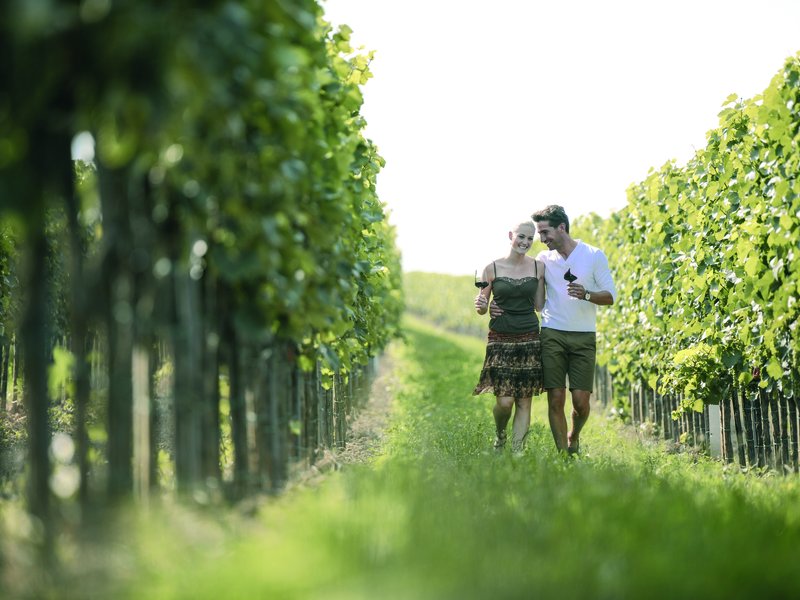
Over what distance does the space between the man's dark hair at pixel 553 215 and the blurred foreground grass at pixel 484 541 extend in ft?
8.01

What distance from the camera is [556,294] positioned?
24.2 ft

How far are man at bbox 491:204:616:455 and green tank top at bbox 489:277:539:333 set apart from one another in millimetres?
88

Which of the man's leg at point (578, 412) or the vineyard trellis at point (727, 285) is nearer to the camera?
the vineyard trellis at point (727, 285)

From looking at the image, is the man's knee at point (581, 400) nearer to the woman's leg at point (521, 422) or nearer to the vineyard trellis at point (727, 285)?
the woman's leg at point (521, 422)

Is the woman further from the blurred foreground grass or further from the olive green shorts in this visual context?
the blurred foreground grass

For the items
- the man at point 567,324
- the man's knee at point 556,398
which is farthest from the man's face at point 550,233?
the man's knee at point 556,398

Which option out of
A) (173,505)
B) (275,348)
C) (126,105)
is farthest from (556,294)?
(126,105)

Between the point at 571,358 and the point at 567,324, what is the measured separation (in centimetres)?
29

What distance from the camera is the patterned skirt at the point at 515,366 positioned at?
732cm

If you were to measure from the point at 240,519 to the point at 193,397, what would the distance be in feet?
1.93

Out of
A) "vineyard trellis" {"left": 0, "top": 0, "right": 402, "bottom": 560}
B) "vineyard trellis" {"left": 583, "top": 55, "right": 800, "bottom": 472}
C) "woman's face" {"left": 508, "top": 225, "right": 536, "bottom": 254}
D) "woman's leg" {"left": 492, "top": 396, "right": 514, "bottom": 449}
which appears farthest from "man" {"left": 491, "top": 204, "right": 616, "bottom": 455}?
"vineyard trellis" {"left": 0, "top": 0, "right": 402, "bottom": 560}

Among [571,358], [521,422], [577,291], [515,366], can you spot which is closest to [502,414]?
[521,422]

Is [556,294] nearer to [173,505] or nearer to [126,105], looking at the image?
[173,505]

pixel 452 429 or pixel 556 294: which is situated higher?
pixel 556 294
